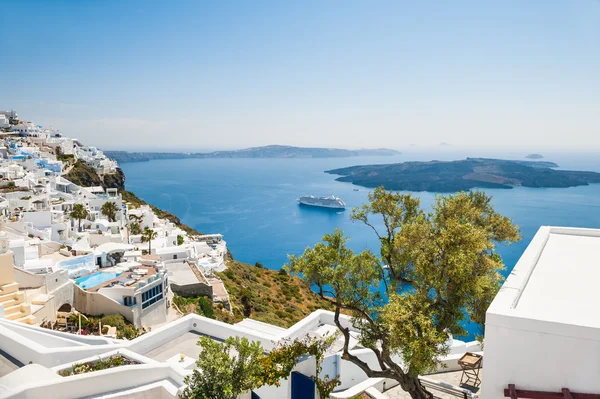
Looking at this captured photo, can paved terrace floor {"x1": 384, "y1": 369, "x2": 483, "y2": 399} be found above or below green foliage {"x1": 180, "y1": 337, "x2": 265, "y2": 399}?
below

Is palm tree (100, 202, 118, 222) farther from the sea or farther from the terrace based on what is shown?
the sea

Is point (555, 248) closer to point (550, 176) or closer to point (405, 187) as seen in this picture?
point (405, 187)

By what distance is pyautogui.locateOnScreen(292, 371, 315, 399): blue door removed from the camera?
5.27m

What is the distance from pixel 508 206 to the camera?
64.6 meters

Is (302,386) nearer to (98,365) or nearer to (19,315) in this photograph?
(98,365)

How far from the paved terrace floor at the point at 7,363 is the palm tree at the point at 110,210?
74.6 feet

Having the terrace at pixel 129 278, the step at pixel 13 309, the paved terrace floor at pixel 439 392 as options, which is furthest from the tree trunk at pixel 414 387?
the terrace at pixel 129 278

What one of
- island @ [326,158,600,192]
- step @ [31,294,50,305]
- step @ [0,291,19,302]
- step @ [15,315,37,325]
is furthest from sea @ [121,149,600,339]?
step @ [0,291,19,302]

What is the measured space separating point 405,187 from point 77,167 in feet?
216

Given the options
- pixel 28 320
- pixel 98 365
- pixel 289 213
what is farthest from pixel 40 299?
pixel 289 213

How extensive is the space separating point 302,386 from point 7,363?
4.40m

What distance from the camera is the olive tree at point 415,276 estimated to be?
16.2 feet

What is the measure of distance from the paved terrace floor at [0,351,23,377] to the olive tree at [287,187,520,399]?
167 inches

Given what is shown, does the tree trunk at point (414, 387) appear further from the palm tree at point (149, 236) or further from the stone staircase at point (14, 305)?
the palm tree at point (149, 236)
